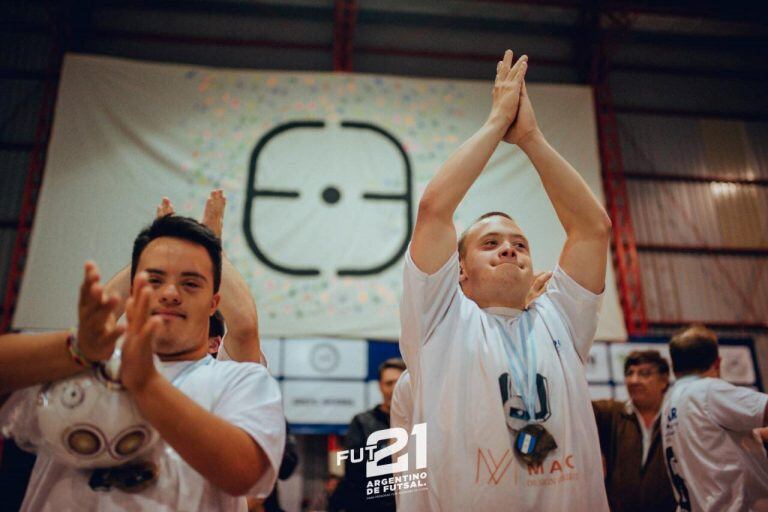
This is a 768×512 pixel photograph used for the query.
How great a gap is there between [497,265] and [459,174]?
11.2 inches

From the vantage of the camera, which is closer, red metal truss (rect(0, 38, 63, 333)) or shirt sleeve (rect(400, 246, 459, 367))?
shirt sleeve (rect(400, 246, 459, 367))

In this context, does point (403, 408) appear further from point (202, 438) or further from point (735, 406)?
point (735, 406)

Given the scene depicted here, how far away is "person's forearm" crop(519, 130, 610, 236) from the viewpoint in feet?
5.79

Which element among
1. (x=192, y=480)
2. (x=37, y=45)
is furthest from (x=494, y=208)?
(x=37, y=45)

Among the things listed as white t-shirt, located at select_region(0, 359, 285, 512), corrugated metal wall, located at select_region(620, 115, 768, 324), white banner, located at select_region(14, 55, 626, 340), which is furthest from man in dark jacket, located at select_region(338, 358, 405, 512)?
corrugated metal wall, located at select_region(620, 115, 768, 324)

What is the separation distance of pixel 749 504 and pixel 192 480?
88.3 inches

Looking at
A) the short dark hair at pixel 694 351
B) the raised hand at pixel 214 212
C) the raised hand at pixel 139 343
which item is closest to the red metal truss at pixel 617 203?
the short dark hair at pixel 694 351

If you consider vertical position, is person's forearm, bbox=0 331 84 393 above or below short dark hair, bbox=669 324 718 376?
below

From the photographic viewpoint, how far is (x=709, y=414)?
98.3 inches

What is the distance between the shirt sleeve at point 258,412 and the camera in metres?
1.21

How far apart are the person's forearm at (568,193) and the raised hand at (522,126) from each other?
0.01 meters

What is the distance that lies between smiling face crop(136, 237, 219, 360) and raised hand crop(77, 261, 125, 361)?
22 centimetres

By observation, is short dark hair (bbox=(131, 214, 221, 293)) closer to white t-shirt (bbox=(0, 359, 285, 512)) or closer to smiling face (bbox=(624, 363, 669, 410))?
white t-shirt (bbox=(0, 359, 285, 512))

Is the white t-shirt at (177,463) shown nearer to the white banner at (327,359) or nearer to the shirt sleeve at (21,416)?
the shirt sleeve at (21,416)
